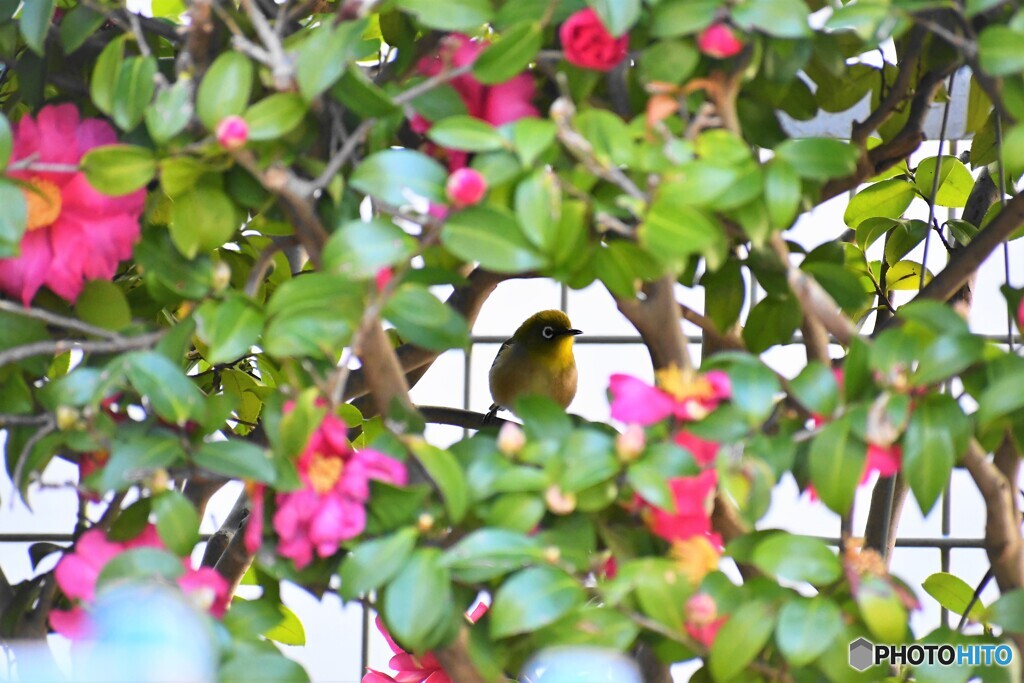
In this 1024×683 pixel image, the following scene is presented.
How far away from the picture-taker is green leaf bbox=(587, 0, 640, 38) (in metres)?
0.55

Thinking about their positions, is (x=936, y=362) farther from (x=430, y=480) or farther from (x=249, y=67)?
(x=249, y=67)

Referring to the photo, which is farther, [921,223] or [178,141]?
[921,223]

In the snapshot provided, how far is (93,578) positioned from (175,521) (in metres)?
0.08

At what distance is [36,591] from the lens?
0.77 meters

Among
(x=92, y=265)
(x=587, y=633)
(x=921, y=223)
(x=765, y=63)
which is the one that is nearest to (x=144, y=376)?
(x=92, y=265)

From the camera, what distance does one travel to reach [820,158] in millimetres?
584

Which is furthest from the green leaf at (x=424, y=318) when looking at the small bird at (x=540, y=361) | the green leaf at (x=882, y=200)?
the small bird at (x=540, y=361)

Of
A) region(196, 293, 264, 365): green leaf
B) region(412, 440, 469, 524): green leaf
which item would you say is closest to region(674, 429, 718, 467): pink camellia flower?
region(412, 440, 469, 524): green leaf

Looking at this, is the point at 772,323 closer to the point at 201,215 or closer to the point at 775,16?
the point at 775,16

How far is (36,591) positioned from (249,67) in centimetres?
43

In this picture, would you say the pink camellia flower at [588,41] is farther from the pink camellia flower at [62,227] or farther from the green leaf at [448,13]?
the pink camellia flower at [62,227]

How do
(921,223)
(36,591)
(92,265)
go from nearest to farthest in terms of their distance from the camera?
(92,265)
(36,591)
(921,223)

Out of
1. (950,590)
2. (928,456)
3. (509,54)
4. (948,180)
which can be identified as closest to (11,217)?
(509,54)

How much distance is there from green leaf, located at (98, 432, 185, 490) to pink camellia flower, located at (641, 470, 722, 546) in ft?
0.86
